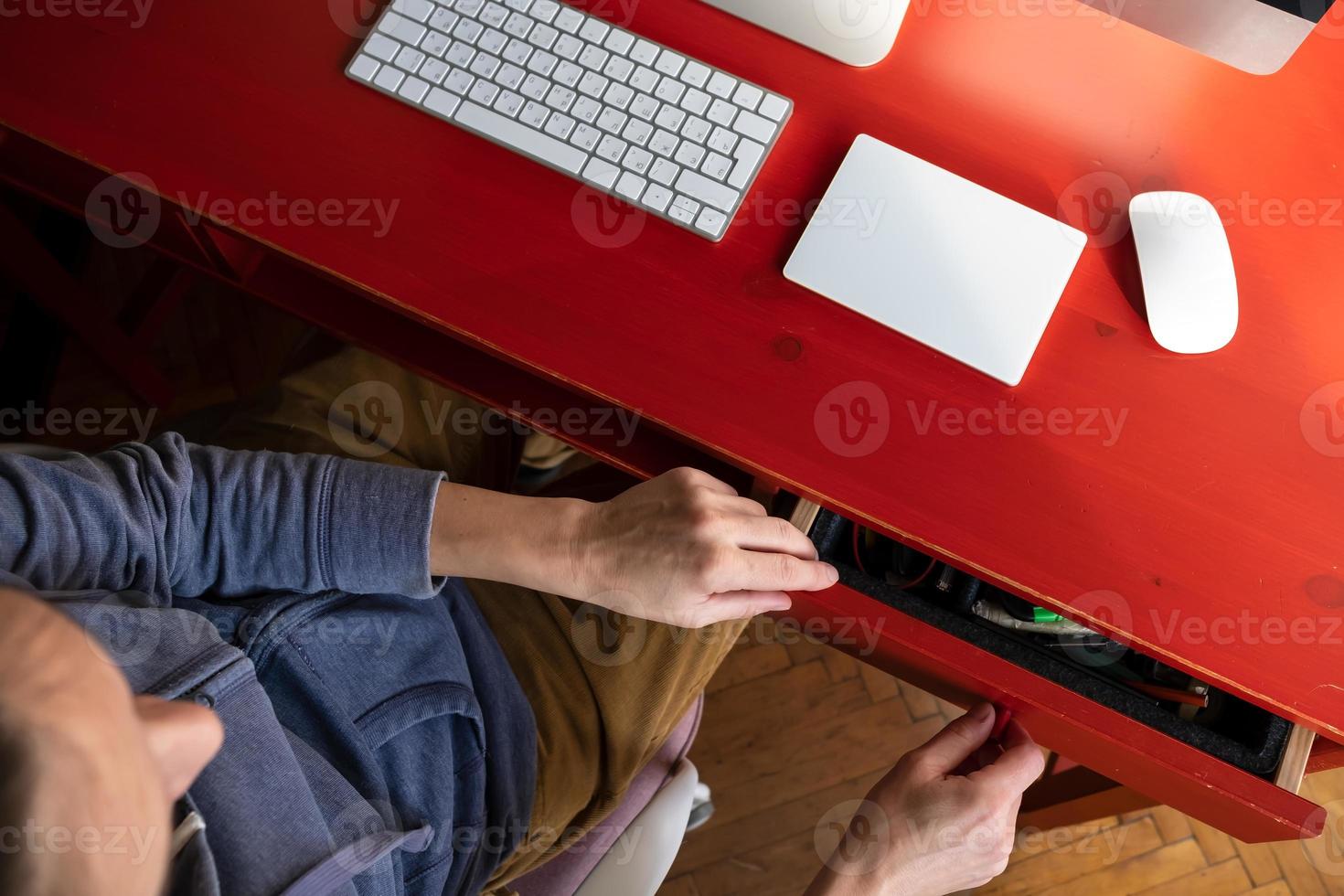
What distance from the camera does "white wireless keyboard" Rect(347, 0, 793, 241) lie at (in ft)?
2.46

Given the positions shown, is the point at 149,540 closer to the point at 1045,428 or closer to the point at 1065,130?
the point at 1045,428

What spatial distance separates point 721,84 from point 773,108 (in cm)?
5

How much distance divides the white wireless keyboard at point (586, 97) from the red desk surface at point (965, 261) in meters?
0.02

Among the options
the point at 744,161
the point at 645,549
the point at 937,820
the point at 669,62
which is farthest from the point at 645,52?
the point at 937,820

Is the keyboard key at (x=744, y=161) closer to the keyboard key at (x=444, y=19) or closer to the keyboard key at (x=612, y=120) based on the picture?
the keyboard key at (x=612, y=120)

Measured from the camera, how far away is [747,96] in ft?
2.52

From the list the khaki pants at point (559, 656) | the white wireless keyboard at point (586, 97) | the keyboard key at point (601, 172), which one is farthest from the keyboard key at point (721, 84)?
the khaki pants at point (559, 656)

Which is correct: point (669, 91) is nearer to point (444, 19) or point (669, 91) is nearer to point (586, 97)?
point (586, 97)

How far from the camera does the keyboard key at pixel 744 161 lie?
0.75m

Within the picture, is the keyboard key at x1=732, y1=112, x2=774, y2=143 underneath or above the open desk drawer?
above

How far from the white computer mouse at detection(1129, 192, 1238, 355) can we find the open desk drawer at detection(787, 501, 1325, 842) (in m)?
0.27

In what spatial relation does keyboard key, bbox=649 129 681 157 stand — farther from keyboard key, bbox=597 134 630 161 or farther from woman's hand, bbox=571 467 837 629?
woman's hand, bbox=571 467 837 629

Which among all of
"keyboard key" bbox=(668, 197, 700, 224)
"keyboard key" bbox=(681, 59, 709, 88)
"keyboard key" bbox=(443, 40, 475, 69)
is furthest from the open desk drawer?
Result: "keyboard key" bbox=(443, 40, 475, 69)

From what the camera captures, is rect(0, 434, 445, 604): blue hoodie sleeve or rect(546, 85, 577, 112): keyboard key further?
rect(546, 85, 577, 112): keyboard key
